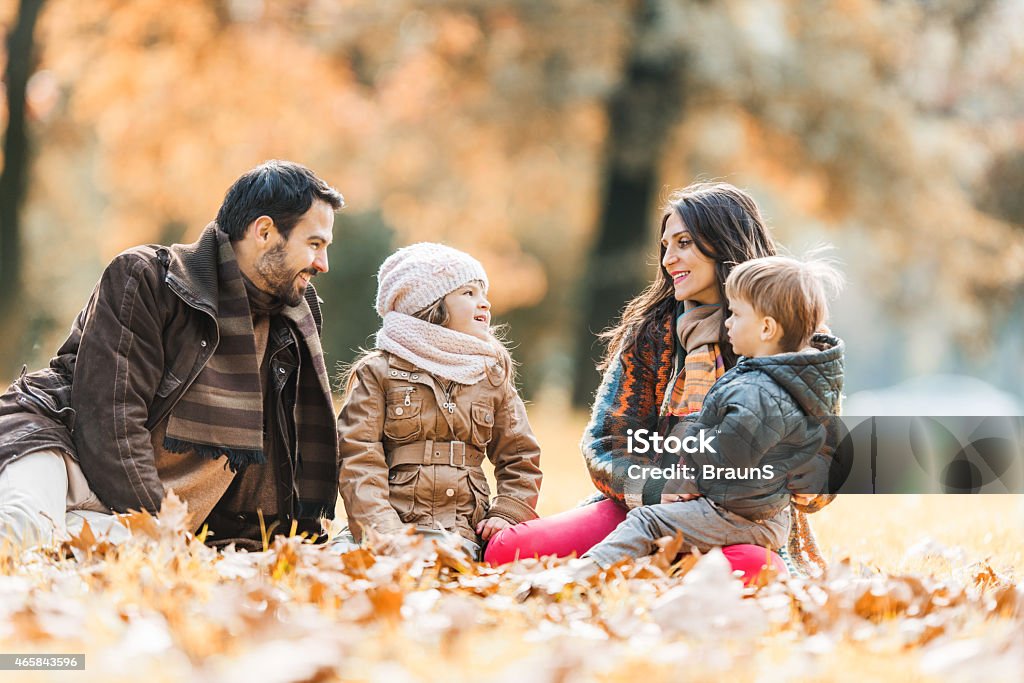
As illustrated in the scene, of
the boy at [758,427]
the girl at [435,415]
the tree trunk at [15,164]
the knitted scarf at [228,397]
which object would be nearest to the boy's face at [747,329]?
the boy at [758,427]

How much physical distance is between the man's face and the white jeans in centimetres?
89

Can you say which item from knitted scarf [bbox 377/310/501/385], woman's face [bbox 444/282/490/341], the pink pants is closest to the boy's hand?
the pink pants

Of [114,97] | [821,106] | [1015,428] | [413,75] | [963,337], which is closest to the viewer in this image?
[1015,428]

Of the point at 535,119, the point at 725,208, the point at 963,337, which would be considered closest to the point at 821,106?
the point at 535,119

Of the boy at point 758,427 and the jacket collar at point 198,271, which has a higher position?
the jacket collar at point 198,271

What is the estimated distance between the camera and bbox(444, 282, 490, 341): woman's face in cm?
405

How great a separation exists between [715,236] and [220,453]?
1.84 meters

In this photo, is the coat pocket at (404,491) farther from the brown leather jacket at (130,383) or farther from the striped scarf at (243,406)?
the brown leather jacket at (130,383)

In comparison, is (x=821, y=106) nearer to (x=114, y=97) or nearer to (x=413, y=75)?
(x=413, y=75)

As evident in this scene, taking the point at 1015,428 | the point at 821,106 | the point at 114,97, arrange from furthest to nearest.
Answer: the point at 114,97
the point at 821,106
the point at 1015,428

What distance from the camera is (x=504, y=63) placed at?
12.0 m

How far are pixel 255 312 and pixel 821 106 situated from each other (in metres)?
8.67

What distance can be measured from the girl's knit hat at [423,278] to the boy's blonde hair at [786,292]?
0.97 meters

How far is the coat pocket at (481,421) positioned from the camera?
4016mm
